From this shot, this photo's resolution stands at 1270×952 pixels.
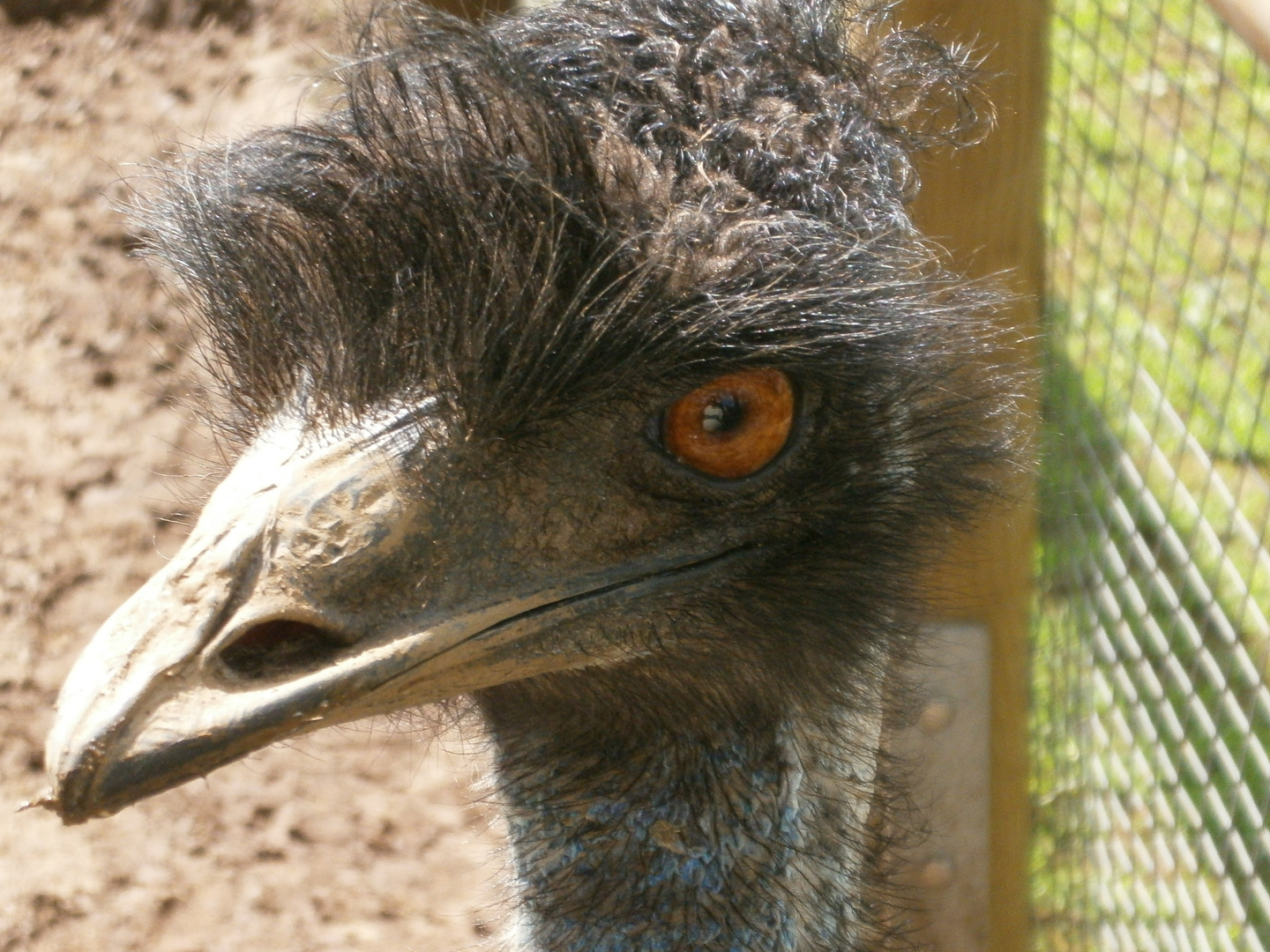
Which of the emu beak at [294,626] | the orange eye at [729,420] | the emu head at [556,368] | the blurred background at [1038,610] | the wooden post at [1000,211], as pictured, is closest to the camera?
the emu beak at [294,626]

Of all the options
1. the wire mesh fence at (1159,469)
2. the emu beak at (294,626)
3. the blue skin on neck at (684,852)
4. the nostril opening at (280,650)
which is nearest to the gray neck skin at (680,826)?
the blue skin on neck at (684,852)

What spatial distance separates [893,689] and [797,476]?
47 cm

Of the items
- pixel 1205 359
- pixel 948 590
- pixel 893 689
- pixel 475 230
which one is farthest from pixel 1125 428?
pixel 475 230

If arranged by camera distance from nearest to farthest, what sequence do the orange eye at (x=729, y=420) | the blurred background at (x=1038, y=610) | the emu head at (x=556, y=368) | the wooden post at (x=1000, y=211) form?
the emu head at (x=556, y=368) < the orange eye at (x=729, y=420) < the wooden post at (x=1000, y=211) < the blurred background at (x=1038, y=610)

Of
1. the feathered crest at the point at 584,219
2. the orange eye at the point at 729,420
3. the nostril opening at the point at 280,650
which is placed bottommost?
the nostril opening at the point at 280,650

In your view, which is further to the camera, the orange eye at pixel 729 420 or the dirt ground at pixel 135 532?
the dirt ground at pixel 135 532

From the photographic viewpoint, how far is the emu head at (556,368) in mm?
1307

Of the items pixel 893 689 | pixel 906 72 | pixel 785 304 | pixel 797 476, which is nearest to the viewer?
pixel 785 304

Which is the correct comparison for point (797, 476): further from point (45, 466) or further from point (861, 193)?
point (45, 466)

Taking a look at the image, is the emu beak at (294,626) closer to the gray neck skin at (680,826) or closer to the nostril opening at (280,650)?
the nostril opening at (280,650)

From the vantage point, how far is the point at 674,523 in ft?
4.88

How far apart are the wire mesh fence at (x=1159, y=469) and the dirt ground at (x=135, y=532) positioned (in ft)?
3.19

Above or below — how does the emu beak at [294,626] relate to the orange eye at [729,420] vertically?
below

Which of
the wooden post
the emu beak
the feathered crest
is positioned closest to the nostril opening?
the emu beak
